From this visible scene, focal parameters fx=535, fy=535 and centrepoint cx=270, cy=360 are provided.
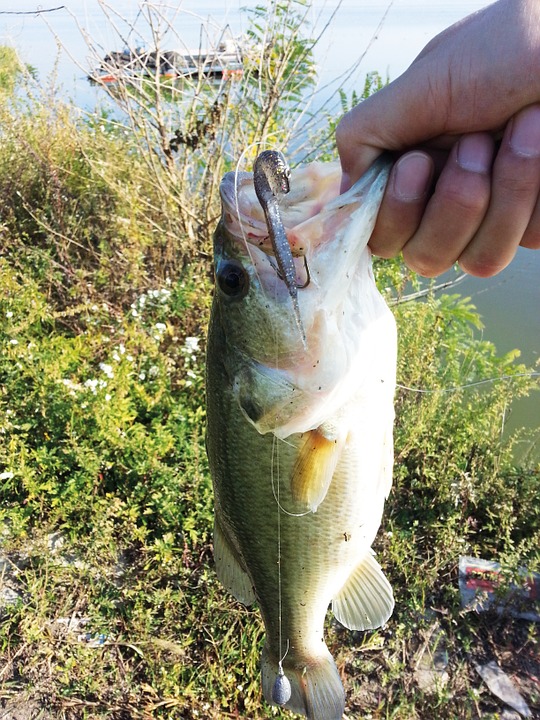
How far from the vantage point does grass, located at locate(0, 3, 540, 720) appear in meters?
2.38

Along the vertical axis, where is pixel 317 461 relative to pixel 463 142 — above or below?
below

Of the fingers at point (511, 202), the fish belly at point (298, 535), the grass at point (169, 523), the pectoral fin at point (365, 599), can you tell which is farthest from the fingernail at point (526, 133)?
the grass at point (169, 523)

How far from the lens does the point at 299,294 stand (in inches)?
49.0

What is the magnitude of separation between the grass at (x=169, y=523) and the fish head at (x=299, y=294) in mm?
1131

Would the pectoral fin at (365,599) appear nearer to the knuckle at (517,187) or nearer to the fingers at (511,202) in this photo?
the fingers at (511,202)

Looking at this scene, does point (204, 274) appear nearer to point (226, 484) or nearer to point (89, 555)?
point (89, 555)


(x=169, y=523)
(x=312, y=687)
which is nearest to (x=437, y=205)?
(x=312, y=687)

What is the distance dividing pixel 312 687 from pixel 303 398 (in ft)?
3.31

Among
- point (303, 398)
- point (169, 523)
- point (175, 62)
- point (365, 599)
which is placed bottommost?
point (169, 523)

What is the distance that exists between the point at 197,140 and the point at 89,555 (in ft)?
10.2

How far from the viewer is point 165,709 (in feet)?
7.50

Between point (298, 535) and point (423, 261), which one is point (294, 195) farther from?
point (298, 535)

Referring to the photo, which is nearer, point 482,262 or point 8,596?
point 482,262

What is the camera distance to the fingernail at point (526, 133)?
1028 millimetres
